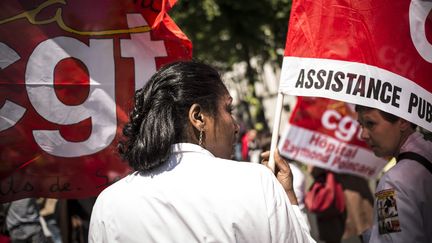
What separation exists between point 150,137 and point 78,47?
5.47 ft

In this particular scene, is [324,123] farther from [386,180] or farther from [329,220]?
[386,180]

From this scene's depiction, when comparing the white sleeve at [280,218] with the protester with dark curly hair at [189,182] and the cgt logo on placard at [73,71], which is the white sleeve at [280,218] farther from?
the cgt logo on placard at [73,71]

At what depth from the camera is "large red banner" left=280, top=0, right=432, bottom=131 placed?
112 inches

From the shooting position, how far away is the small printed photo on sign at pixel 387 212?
2650 mm

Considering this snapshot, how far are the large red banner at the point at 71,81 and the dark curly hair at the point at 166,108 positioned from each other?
1373 mm

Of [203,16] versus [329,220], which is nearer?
[329,220]

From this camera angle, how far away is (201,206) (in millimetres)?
1917

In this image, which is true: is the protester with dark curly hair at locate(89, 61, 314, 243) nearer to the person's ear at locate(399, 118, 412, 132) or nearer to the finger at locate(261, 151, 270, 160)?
the finger at locate(261, 151, 270, 160)

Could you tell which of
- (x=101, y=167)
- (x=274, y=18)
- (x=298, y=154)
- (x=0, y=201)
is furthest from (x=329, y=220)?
(x=274, y=18)

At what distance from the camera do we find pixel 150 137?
2062 mm

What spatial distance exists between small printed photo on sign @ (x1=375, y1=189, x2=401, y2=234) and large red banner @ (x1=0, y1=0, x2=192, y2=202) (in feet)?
5.12

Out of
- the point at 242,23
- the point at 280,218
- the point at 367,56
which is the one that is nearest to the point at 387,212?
the point at 367,56

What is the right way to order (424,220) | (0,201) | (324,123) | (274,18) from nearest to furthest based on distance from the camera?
(424,220)
(0,201)
(324,123)
(274,18)

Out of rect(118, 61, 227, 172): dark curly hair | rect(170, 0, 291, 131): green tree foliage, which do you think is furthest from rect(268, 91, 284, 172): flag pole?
rect(170, 0, 291, 131): green tree foliage
